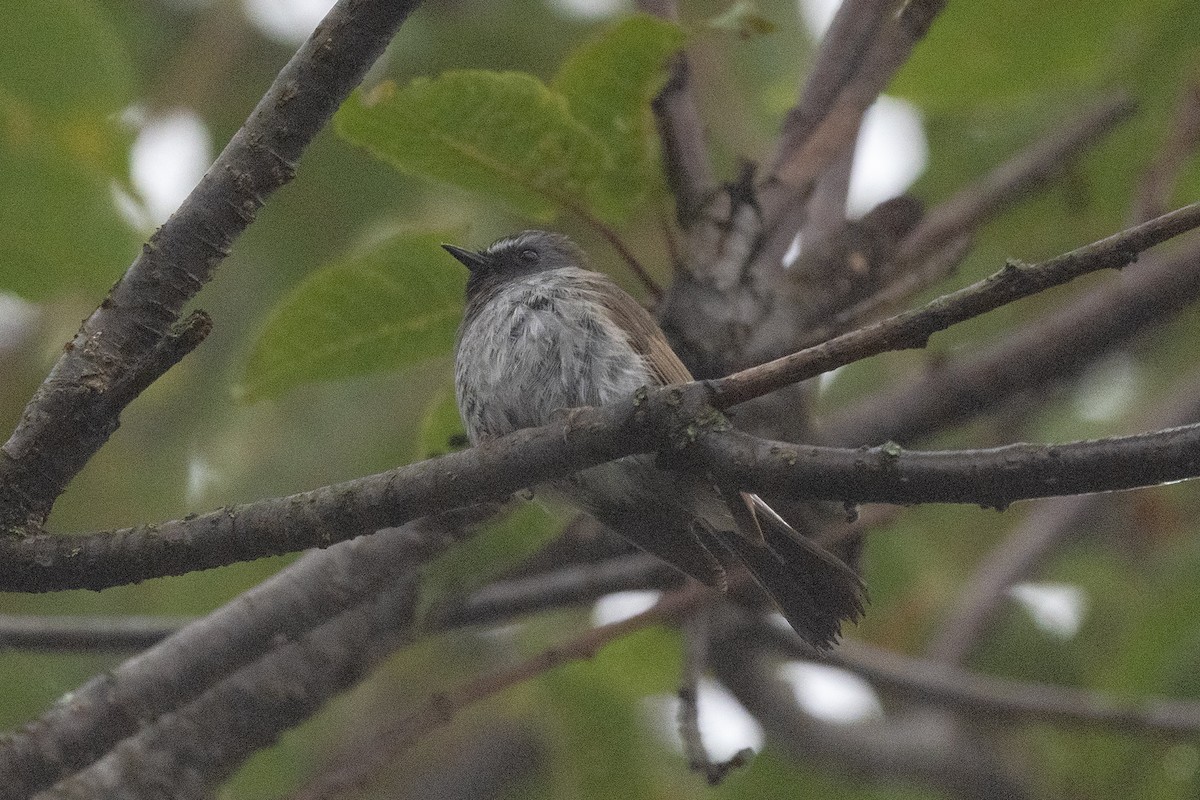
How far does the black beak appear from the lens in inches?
160

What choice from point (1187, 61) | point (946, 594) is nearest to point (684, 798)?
point (946, 594)

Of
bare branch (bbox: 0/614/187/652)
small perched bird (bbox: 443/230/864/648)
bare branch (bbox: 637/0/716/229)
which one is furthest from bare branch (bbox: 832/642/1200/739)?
bare branch (bbox: 0/614/187/652)

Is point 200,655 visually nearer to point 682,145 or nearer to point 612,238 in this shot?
point 612,238

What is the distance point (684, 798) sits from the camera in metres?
5.24

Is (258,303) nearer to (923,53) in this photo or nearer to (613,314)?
(613,314)

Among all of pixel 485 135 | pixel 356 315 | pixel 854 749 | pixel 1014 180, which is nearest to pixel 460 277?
pixel 356 315

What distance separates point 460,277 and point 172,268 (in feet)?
4.36

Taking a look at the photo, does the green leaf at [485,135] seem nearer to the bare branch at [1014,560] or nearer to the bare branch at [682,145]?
the bare branch at [682,145]

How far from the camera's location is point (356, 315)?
3518mm

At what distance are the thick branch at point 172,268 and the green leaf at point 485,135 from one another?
79 cm

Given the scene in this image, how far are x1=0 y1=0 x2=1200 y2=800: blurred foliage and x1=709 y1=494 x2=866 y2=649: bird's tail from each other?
2.85 ft

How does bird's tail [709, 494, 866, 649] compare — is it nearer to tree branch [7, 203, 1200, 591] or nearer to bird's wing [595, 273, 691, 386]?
bird's wing [595, 273, 691, 386]

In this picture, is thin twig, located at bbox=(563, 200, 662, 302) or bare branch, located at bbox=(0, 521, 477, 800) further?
thin twig, located at bbox=(563, 200, 662, 302)

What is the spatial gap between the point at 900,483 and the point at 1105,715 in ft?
8.57
